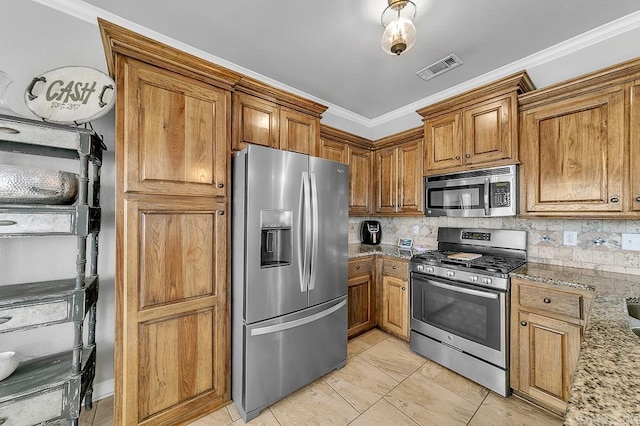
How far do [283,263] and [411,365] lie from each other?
5.11ft

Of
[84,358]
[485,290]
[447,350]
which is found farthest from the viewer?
[447,350]

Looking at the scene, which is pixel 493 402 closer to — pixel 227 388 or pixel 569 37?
pixel 227 388

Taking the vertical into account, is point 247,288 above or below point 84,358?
above

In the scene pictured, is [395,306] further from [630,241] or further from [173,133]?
[173,133]

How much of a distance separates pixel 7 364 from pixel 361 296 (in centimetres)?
257

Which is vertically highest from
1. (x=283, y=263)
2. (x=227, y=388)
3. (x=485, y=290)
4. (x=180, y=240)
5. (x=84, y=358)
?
(x=180, y=240)

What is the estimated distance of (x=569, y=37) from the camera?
6.69 feet

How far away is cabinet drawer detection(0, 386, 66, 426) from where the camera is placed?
126cm

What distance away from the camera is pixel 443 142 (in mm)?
2568

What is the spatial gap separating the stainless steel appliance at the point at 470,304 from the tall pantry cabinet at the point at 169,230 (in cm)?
177

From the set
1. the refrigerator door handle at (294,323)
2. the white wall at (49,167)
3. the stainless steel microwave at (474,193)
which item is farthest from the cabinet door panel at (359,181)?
the white wall at (49,167)

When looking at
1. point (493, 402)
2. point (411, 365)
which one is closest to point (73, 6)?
point (411, 365)

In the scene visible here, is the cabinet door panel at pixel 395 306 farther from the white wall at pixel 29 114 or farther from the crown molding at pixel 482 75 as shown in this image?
the crown molding at pixel 482 75

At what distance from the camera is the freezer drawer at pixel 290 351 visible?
1.76 m
